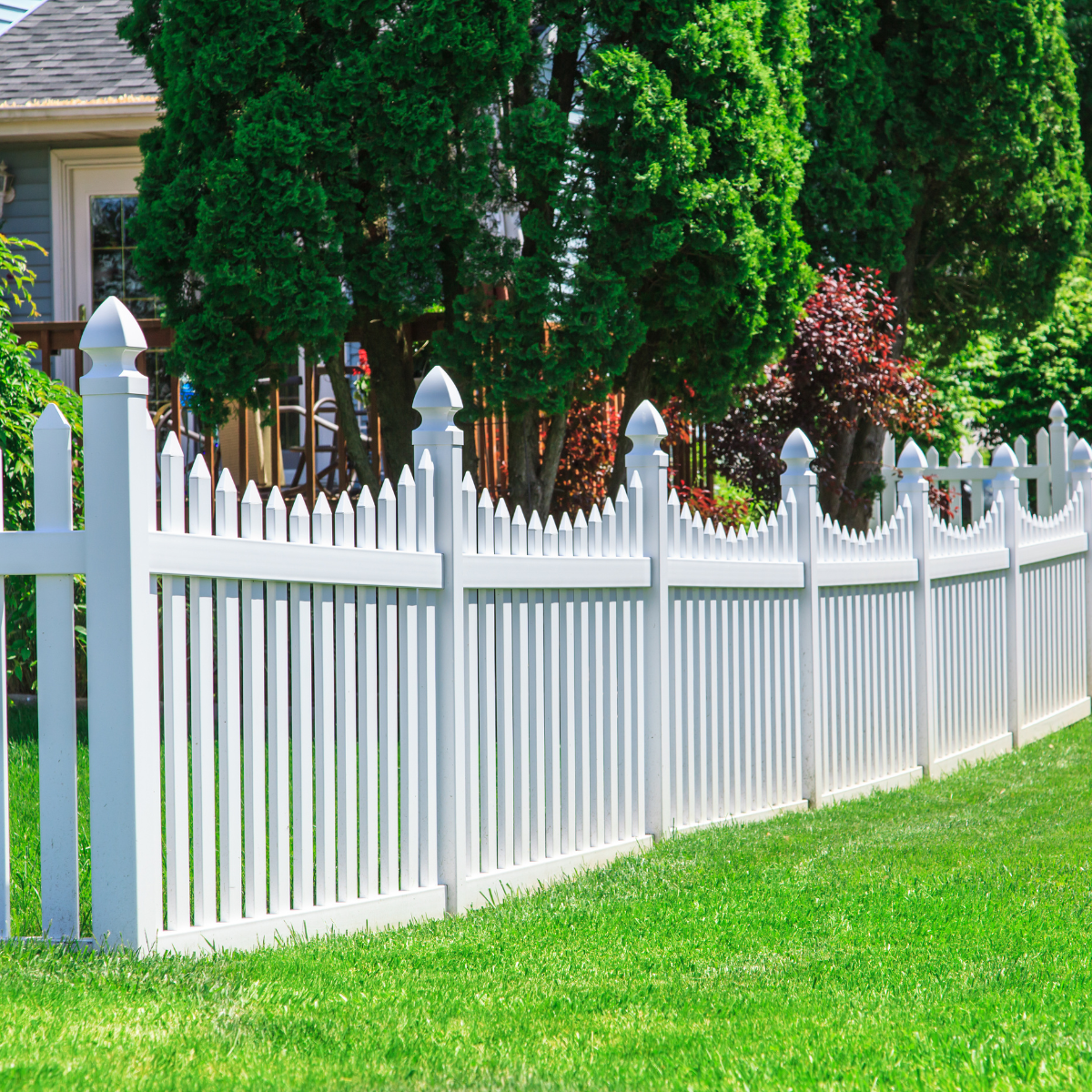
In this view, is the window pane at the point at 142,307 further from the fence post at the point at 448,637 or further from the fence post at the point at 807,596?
the fence post at the point at 448,637

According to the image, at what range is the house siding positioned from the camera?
A: 11.9 m

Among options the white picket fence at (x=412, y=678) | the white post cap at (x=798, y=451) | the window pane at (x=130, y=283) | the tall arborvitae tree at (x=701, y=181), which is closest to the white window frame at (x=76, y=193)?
the window pane at (x=130, y=283)

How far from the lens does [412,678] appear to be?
4.43 m

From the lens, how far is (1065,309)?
1916 cm

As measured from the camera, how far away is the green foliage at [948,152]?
1102cm

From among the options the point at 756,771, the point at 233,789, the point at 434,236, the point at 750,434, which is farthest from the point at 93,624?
the point at 750,434

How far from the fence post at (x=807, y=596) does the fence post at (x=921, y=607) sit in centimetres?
122

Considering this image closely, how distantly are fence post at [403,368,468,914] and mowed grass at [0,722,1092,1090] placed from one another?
0.26m

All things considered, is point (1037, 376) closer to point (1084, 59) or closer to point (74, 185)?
point (1084, 59)

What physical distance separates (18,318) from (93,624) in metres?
9.60

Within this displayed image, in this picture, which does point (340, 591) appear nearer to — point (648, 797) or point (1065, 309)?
point (648, 797)

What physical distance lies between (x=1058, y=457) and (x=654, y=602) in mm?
6939

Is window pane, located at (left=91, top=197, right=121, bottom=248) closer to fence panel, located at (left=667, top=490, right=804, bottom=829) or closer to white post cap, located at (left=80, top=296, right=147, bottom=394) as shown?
fence panel, located at (left=667, top=490, right=804, bottom=829)

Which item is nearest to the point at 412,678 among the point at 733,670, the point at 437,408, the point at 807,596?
the point at 437,408
